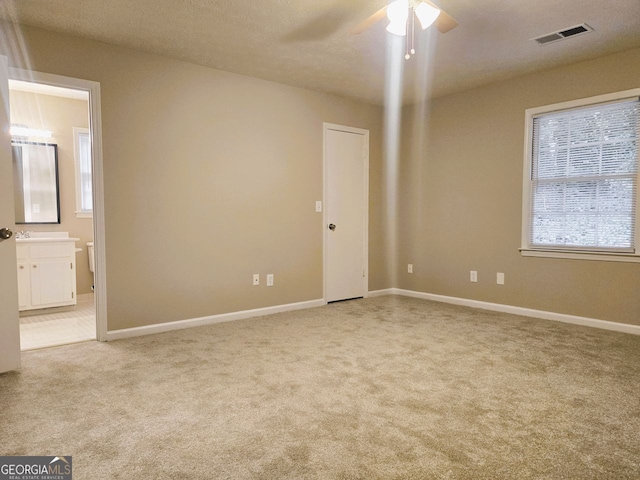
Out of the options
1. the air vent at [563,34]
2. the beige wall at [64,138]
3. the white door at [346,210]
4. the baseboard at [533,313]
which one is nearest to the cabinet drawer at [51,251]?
the beige wall at [64,138]

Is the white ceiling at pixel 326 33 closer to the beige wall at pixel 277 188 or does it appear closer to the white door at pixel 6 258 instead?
the beige wall at pixel 277 188

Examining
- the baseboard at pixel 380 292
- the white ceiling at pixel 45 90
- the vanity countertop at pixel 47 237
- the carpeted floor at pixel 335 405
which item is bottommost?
the carpeted floor at pixel 335 405

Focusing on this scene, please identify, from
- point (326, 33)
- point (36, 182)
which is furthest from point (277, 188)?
point (36, 182)

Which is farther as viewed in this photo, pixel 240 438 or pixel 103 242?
pixel 103 242

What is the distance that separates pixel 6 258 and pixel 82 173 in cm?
293

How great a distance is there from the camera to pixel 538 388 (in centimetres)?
242

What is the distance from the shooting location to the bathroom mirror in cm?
484

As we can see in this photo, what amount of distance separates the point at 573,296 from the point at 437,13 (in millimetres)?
3019

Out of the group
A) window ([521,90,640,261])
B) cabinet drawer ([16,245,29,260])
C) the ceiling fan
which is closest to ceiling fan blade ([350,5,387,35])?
the ceiling fan

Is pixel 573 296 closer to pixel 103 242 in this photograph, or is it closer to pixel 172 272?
pixel 172 272

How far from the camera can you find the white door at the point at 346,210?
192 inches

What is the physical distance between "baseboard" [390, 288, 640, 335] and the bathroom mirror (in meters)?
4.71

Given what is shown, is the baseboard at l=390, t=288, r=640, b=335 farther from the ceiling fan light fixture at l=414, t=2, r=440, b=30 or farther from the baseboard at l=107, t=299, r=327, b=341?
the ceiling fan light fixture at l=414, t=2, r=440, b=30

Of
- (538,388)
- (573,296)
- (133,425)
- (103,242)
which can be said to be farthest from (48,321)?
(573,296)
